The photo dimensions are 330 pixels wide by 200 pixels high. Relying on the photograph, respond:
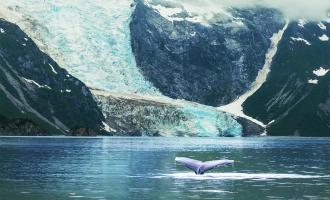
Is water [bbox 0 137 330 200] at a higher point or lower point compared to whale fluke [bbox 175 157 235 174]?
lower

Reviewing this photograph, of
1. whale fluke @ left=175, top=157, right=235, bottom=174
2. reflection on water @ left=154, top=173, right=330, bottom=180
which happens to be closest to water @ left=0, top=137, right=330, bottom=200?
reflection on water @ left=154, top=173, right=330, bottom=180

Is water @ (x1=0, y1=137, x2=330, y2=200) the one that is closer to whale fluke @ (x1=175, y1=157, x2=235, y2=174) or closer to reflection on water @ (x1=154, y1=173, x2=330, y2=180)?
reflection on water @ (x1=154, y1=173, x2=330, y2=180)

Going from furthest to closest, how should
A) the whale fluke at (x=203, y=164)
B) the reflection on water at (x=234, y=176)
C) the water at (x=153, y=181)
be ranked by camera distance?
the whale fluke at (x=203, y=164)
the reflection on water at (x=234, y=176)
the water at (x=153, y=181)

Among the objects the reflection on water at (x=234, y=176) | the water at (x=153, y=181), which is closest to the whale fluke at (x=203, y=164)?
the reflection on water at (x=234, y=176)

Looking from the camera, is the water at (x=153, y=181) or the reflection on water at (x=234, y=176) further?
the reflection on water at (x=234, y=176)

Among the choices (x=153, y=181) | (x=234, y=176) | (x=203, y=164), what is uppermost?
(x=203, y=164)

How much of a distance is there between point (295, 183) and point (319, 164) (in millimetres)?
43333

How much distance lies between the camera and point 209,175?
108m

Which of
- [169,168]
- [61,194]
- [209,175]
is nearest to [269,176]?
[209,175]

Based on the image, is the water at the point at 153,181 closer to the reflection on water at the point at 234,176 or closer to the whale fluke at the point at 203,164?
the reflection on water at the point at 234,176

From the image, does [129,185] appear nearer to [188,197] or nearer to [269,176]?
[188,197]

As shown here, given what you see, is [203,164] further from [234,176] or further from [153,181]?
[153,181]

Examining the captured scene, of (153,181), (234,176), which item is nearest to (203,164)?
(234,176)

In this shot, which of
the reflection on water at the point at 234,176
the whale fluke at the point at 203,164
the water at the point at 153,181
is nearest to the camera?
the water at the point at 153,181
